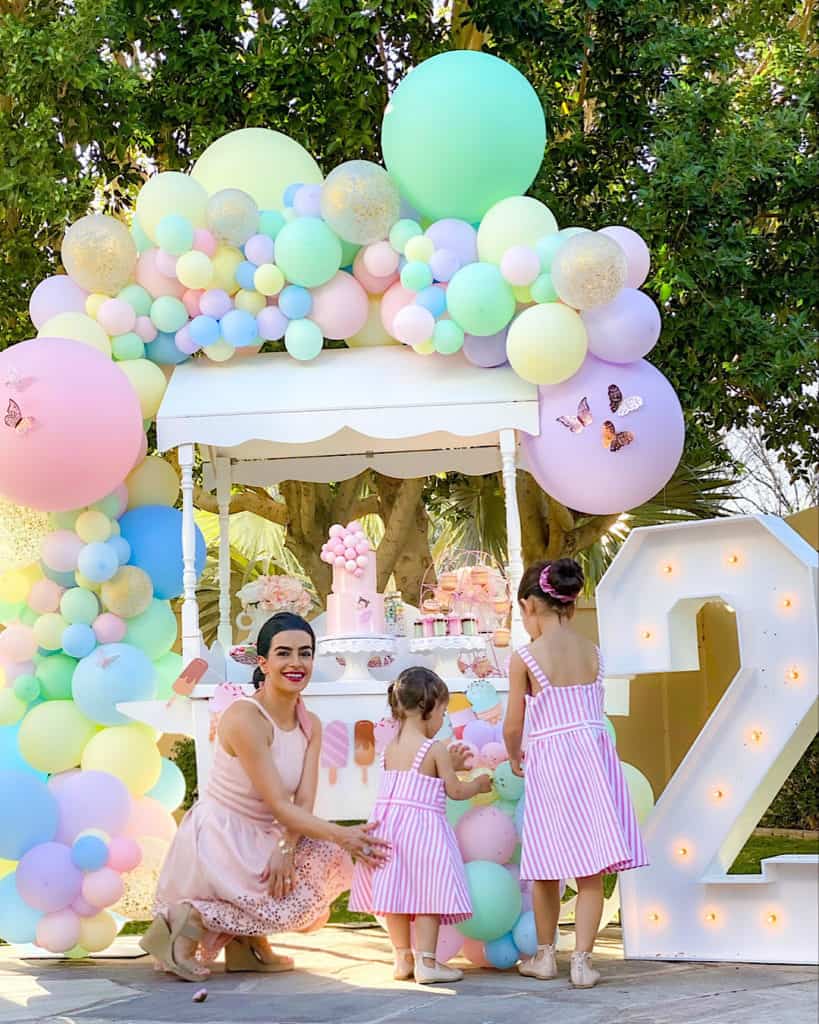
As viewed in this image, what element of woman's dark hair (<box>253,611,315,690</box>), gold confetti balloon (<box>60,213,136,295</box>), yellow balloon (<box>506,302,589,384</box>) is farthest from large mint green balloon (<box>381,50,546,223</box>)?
woman's dark hair (<box>253,611,315,690</box>)

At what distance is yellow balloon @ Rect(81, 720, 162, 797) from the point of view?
586 centimetres

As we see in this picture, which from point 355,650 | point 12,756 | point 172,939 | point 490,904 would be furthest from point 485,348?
point 172,939

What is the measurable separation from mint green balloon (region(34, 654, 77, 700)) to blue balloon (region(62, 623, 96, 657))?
9 centimetres

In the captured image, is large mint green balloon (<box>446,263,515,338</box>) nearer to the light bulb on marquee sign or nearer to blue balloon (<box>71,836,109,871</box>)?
the light bulb on marquee sign

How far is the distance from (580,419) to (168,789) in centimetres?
236

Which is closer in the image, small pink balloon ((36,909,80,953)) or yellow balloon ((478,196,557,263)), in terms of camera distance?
small pink balloon ((36,909,80,953))

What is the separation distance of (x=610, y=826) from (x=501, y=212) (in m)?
2.64

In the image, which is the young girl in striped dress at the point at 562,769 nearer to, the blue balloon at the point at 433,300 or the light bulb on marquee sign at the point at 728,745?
the light bulb on marquee sign at the point at 728,745

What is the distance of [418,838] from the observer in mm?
4758

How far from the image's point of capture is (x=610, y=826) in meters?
4.55

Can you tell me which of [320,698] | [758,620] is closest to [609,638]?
[758,620]

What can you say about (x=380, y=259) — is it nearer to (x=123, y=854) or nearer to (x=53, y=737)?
(x=53, y=737)

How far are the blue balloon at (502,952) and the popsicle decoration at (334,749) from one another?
3.19 ft

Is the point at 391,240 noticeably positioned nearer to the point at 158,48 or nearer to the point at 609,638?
the point at 609,638
